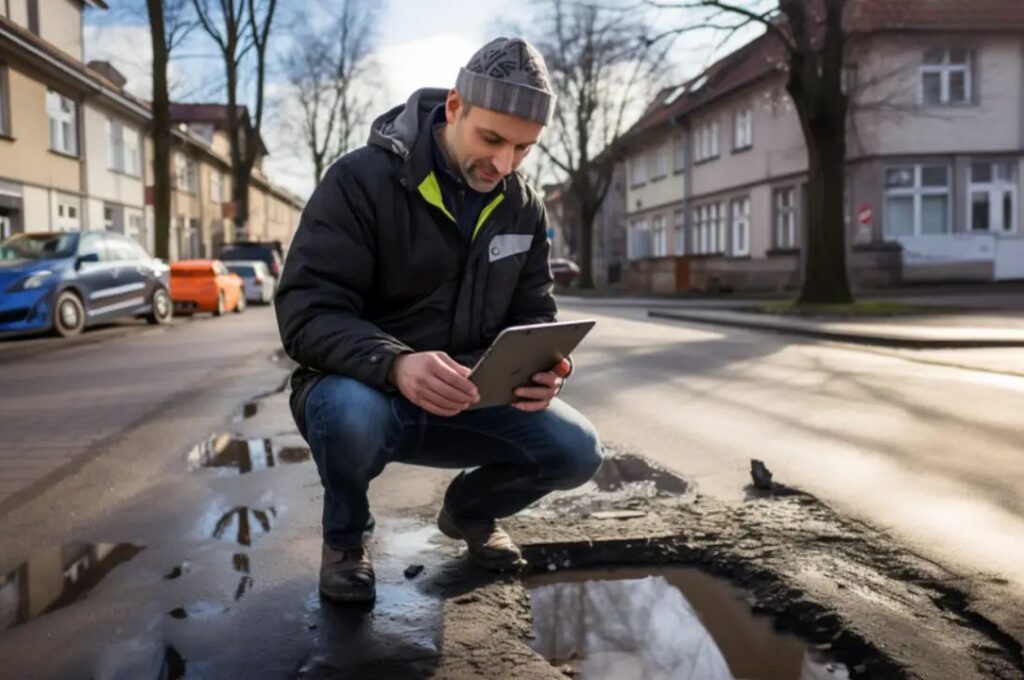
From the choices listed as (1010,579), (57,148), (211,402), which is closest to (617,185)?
(57,148)

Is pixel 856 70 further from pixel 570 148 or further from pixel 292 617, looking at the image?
pixel 292 617

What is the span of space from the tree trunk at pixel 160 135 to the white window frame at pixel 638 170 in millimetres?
29014

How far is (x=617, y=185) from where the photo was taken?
67.4 m

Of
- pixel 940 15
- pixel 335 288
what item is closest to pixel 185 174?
pixel 940 15

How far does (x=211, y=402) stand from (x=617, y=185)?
61407mm

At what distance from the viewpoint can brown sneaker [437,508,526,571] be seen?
10.7 ft

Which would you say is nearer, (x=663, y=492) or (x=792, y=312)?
(x=663, y=492)

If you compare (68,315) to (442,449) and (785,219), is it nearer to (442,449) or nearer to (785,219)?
(442,449)

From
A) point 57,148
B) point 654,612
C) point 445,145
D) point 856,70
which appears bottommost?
point 654,612

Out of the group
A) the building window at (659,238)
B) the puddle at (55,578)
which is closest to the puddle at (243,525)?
the puddle at (55,578)

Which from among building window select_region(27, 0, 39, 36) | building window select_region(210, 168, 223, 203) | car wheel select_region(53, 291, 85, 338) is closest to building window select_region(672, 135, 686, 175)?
building window select_region(210, 168, 223, 203)

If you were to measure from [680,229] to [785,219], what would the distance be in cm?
1079

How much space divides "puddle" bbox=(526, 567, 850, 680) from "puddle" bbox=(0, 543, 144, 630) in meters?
1.47

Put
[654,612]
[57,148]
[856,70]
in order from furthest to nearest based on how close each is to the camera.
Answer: [856,70], [57,148], [654,612]
